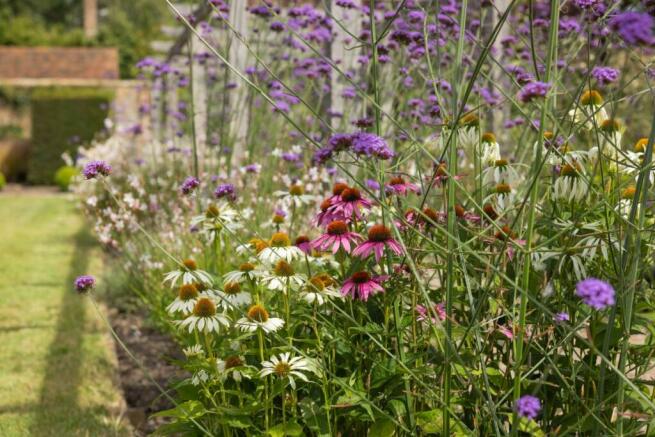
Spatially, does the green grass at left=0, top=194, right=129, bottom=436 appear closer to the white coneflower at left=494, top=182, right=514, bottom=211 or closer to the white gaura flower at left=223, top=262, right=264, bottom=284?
the white gaura flower at left=223, top=262, right=264, bottom=284

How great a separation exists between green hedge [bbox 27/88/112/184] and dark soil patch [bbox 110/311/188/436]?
976 cm

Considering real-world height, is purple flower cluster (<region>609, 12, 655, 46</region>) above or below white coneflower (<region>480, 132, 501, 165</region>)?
above

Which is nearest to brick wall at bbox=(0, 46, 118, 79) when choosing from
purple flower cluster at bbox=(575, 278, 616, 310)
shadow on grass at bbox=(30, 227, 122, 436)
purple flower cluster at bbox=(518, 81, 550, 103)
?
shadow on grass at bbox=(30, 227, 122, 436)

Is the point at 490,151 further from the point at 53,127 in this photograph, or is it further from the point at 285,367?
the point at 53,127

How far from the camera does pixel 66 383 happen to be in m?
3.41

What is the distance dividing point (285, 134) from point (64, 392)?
69.6 inches

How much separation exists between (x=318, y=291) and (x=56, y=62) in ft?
65.4

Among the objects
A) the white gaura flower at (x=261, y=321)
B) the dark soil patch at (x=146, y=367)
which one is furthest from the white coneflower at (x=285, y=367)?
the dark soil patch at (x=146, y=367)

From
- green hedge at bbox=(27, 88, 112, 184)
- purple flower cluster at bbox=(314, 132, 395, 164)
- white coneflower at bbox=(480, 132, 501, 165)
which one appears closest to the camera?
purple flower cluster at bbox=(314, 132, 395, 164)

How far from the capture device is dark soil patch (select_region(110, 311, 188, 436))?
3.10 m

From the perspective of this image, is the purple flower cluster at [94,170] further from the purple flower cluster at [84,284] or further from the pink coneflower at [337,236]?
the pink coneflower at [337,236]

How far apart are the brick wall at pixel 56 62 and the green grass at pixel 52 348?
13.8 metres

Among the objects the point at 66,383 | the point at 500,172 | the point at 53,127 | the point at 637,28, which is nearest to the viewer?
the point at 637,28

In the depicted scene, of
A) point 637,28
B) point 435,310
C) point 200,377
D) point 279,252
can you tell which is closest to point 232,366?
point 200,377
